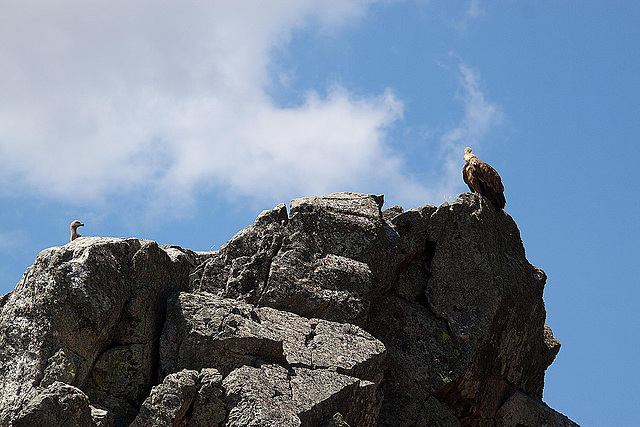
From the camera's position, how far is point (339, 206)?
23078 mm

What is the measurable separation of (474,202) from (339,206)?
4.60 meters

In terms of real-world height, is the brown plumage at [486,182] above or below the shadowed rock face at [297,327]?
above

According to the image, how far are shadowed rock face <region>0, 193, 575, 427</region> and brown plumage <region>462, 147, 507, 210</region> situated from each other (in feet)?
1.64

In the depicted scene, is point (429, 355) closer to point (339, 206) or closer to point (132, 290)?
point (339, 206)

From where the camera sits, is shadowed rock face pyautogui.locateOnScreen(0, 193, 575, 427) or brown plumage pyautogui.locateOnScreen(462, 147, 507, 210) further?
brown plumage pyautogui.locateOnScreen(462, 147, 507, 210)

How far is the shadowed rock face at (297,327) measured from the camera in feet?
55.4

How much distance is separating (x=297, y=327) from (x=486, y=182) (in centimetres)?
886

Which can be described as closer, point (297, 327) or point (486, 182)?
point (297, 327)

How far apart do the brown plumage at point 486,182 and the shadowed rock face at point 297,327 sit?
1.64 ft

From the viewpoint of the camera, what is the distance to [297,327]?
2003cm

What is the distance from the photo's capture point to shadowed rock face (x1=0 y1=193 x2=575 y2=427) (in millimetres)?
16875

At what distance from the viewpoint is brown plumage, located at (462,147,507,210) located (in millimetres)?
25531

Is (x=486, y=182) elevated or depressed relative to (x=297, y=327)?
elevated

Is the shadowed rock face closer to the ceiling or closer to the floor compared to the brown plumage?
closer to the floor
